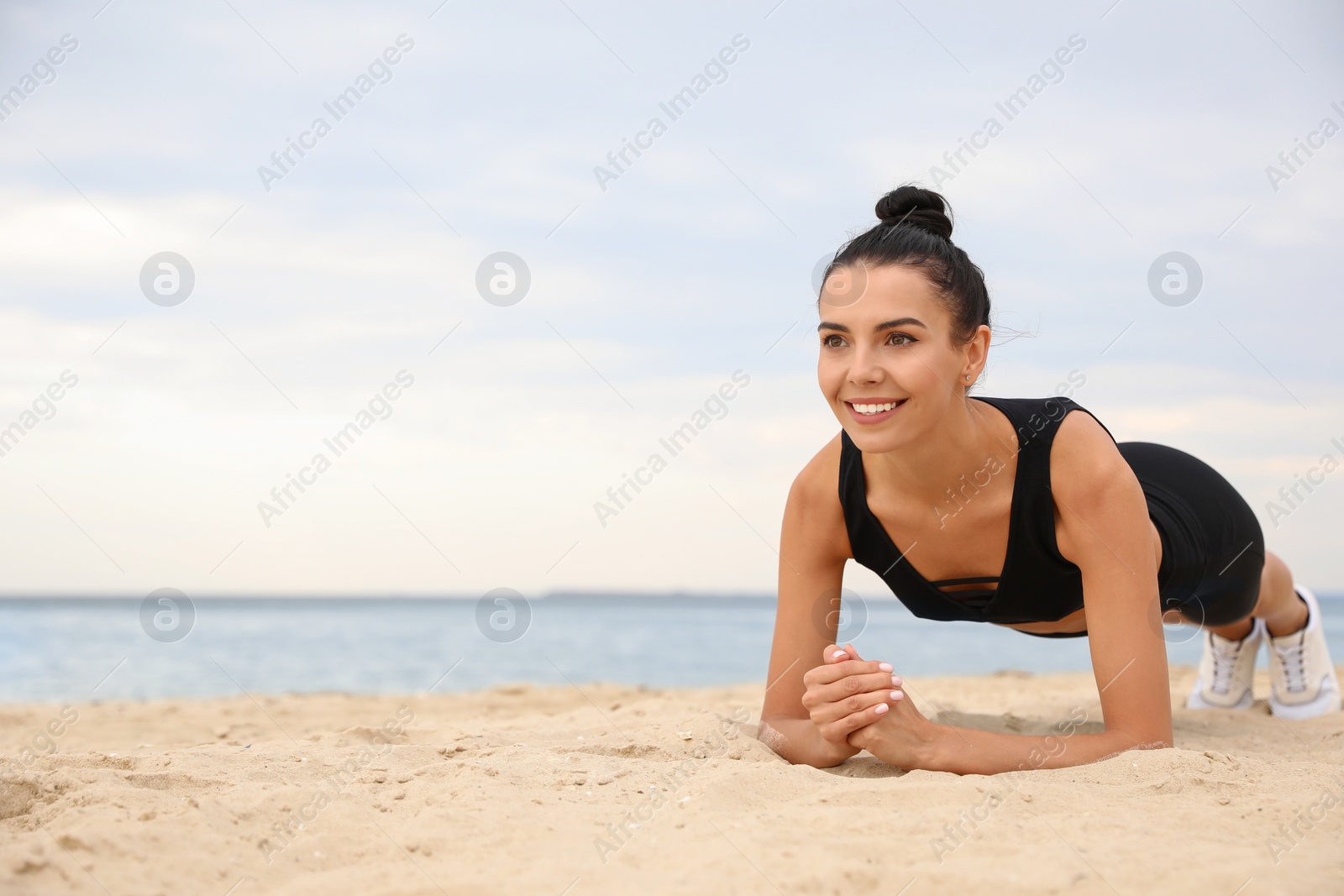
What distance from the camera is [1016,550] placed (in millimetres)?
2920

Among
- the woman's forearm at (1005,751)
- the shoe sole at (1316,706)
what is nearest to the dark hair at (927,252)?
the woman's forearm at (1005,751)

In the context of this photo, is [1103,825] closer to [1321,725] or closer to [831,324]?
[831,324]

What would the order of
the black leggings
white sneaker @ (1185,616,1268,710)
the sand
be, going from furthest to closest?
white sneaker @ (1185,616,1268,710) < the black leggings < the sand

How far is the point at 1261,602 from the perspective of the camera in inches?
162

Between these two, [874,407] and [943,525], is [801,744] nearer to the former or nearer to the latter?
[943,525]

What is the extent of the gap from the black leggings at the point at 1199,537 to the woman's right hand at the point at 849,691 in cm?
143

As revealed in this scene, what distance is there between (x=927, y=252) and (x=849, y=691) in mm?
1306

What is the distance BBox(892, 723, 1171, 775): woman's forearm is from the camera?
2.57 metres

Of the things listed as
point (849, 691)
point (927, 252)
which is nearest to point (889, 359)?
point (927, 252)

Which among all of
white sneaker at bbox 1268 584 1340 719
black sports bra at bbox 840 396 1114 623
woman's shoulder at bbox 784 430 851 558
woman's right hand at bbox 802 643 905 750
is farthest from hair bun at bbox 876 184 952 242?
white sneaker at bbox 1268 584 1340 719

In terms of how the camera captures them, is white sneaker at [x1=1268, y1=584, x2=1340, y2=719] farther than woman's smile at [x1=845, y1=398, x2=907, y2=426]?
Yes

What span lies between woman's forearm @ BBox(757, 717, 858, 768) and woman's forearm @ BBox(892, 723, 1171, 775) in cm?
16

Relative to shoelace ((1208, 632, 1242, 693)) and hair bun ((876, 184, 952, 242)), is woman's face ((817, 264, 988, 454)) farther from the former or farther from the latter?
shoelace ((1208, 632, 1242, 693))

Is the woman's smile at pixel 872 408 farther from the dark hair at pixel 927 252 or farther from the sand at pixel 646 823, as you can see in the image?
the sand at pixel 646 823
